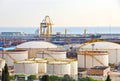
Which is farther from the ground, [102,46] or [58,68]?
[102,46]

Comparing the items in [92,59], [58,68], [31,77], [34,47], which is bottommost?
[31,77]

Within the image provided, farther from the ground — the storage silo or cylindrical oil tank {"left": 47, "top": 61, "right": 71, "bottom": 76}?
the storage silo

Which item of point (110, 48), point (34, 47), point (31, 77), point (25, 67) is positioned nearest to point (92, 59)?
point (110, 48)

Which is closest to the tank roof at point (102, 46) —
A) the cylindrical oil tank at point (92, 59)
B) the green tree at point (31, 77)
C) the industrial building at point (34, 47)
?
the cylindrical oil tank at point (92, 59)

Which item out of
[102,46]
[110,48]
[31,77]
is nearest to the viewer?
[31,77]

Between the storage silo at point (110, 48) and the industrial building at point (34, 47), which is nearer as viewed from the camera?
the storage silo at point (110, 48)

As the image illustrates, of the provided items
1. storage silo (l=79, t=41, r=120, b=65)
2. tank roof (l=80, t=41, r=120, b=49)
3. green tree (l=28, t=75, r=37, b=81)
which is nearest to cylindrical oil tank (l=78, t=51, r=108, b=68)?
storage silo (l=79, t=41, r=120, b=65)

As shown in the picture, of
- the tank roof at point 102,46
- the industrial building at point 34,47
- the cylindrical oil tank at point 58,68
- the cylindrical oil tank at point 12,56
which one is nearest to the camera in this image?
the cylindrical oil tank at point 58,68

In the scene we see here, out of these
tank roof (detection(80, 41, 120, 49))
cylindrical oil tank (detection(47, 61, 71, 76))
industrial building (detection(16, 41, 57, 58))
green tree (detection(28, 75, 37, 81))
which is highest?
tank roof (detection(80, 41, 120, 49))

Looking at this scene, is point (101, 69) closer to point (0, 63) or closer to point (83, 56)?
point (83, 56)

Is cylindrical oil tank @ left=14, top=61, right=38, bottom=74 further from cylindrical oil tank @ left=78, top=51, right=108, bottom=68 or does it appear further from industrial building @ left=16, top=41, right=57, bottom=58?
industrial building @ left=16, top=41, right=57, bottom=58

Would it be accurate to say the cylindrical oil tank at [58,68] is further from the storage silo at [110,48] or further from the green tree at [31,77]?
the storage silo at [110,48]

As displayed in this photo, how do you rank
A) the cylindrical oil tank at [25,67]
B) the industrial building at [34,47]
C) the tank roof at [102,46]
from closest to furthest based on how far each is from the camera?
the cylindrical oil tank at [25,67], the tank roof at [102,46], the industrial building at [34,47]

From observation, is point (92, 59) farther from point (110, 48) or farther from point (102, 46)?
point (102, 46)
